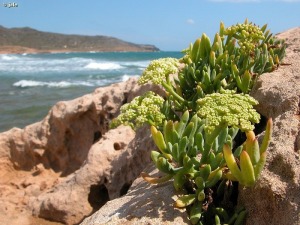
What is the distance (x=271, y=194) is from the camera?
289 centimetres

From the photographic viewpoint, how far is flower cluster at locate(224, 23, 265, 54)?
449 centimetres

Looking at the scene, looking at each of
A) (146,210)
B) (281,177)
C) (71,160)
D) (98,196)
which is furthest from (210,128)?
(71,160)

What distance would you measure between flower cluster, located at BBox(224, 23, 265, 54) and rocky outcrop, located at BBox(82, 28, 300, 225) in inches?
34.0

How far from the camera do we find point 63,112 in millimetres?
7660

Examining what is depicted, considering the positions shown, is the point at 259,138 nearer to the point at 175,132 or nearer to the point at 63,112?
the point at 175,132

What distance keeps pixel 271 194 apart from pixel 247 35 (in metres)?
2.15

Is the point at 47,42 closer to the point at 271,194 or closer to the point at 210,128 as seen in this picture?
the point at 210,128

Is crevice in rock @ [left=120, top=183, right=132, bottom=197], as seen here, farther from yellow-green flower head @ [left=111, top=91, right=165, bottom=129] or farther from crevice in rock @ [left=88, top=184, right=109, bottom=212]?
yellow-green flower head @ [left=111, top=91, right=165, bottom=129]

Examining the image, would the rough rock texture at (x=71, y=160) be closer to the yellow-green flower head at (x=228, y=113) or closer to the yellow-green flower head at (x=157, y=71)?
the yellow-green flower head at (x=157, y=71)

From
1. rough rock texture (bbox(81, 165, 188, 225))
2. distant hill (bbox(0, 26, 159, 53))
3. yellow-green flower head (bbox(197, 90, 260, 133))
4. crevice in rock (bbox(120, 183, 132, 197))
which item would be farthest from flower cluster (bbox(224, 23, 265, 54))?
distant hill (bbox(0, 26, 159, 53))

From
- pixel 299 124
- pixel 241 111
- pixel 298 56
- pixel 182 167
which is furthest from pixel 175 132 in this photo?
pixel 298 56

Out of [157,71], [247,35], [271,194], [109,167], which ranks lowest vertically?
[109,167]

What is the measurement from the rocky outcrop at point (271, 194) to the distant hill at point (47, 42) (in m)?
99.6

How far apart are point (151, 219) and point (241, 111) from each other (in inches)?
38.9
